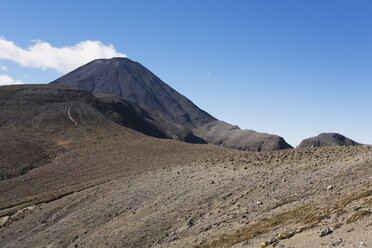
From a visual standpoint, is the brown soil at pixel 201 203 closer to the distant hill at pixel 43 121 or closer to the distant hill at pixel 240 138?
the distant hill at pixel 43 121

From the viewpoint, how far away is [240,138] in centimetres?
15038

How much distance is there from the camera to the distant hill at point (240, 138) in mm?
134375

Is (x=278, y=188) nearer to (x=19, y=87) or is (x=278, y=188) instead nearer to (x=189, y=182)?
(x=189, y=182)

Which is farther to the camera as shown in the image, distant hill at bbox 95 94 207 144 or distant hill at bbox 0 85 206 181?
distant hill at bbox 95 94 207 144

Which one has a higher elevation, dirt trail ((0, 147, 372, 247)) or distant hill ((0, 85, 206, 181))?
distant hill ((0, 85, 206, 181))

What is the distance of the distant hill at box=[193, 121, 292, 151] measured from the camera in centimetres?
13438

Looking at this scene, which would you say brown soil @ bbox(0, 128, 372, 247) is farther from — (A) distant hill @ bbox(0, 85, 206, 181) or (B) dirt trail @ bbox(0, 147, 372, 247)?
(A) distant hill @ bbox(0, 85, 206, 181)

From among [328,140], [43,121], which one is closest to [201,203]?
[43,121]

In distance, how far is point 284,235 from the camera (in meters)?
13.0

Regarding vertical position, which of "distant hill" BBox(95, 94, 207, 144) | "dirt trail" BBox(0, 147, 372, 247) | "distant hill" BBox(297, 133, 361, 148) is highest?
"distant hill" BBox(95, 94, 207, 144)

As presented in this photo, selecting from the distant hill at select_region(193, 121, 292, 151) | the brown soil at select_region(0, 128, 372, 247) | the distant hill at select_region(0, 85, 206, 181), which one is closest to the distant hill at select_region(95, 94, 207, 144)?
the distant hill at select_region(0, 85, 206, 181)

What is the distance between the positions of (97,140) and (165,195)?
4431 centimetres

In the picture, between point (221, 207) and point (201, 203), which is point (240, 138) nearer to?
point (201, 203)

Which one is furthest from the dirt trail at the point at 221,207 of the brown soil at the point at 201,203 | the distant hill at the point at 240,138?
the distant hill at the point at 240,138
